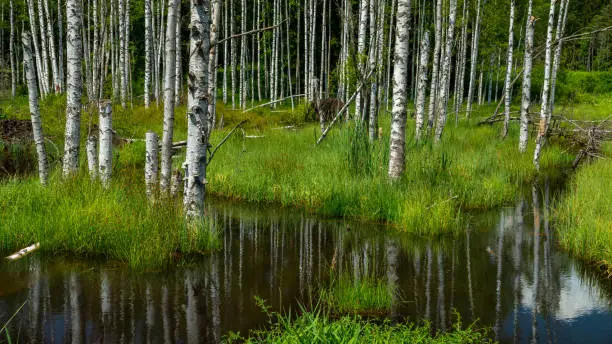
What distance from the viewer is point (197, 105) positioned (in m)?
6.37

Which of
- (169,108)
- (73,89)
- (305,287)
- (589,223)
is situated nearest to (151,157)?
(169,108)

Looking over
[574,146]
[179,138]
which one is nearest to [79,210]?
[179,138]

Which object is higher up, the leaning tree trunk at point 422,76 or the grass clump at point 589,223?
the leaning tree trunk at point 422,76

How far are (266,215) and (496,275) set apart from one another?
167 inches

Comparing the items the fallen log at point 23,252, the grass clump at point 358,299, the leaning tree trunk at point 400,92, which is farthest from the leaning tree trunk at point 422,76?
the fallen log at point 23,252

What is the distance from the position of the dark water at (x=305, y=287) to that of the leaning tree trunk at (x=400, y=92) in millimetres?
1548

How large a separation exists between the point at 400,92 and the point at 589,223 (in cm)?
367

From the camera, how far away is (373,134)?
1297cm

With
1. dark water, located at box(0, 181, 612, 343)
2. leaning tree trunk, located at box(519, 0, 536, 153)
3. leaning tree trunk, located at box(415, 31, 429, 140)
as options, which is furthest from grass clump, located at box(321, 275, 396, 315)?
leaning tree trunk, located at box(519, 0, 536, 153)

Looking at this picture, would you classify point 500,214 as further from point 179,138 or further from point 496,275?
point 179,138

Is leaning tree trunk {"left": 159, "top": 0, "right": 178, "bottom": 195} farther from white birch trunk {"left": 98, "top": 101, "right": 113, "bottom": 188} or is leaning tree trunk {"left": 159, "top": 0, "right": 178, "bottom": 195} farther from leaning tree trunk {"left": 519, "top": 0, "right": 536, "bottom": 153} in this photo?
leaning tree trunk {"left": 519, "top": 0, "right": 536, "bottom": 153}

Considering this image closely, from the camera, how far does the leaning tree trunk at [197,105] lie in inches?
246

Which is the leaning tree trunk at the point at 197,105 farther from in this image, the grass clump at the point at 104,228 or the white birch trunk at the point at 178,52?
the white birch trunk at the point at 178,52

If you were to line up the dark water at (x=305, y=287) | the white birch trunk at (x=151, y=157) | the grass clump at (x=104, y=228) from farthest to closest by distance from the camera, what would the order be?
the white birch trunk at (x=151, y=157), the grass clump at (x=104, y=228), the dark water at (x=305, y=287)
